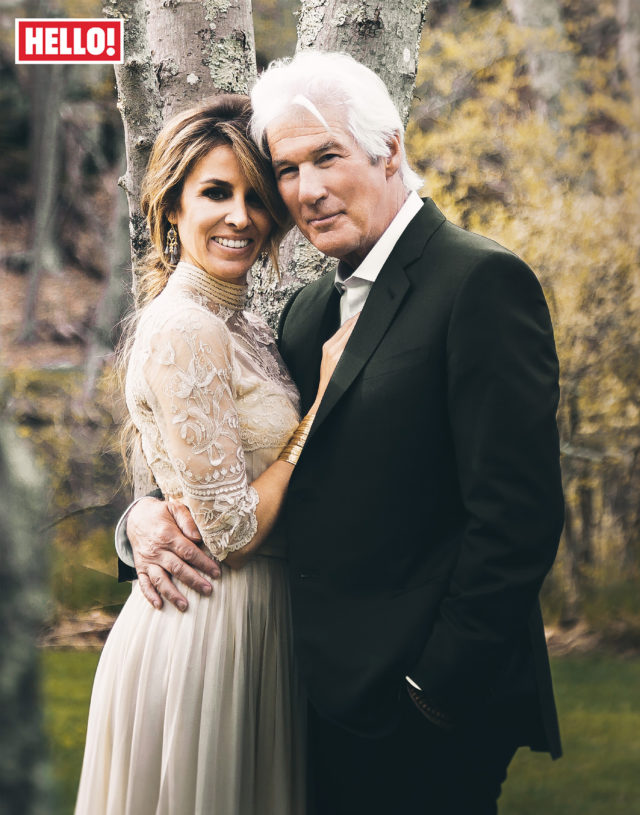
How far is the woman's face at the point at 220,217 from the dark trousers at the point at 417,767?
958mm

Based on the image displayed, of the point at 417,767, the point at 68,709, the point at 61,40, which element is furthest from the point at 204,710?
the point at 61,40

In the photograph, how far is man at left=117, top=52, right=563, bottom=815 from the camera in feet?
5.45

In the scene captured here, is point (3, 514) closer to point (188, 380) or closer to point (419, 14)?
point (188, 380)

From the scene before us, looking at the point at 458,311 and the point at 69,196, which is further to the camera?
the point at 69,196

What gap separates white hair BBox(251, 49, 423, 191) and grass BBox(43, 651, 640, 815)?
116 inches

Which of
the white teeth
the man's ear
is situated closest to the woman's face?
the white teeth

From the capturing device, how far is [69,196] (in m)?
10.2

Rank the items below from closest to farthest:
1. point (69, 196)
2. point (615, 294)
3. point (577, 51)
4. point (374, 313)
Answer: point (374, 313) → point (615, 294) → point (577, 51) → point (69, 196)

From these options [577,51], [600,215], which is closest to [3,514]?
[600,215]

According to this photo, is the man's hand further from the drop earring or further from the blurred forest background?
the blurred forest background

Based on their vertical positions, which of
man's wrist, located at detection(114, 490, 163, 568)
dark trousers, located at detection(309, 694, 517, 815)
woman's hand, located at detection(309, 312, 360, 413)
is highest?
woman's hand, located at detection(309, 312, 360, 413)

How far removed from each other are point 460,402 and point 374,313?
26cm

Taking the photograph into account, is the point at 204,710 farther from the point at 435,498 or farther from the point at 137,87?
the point at 137,87

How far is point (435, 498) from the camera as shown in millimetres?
1752
